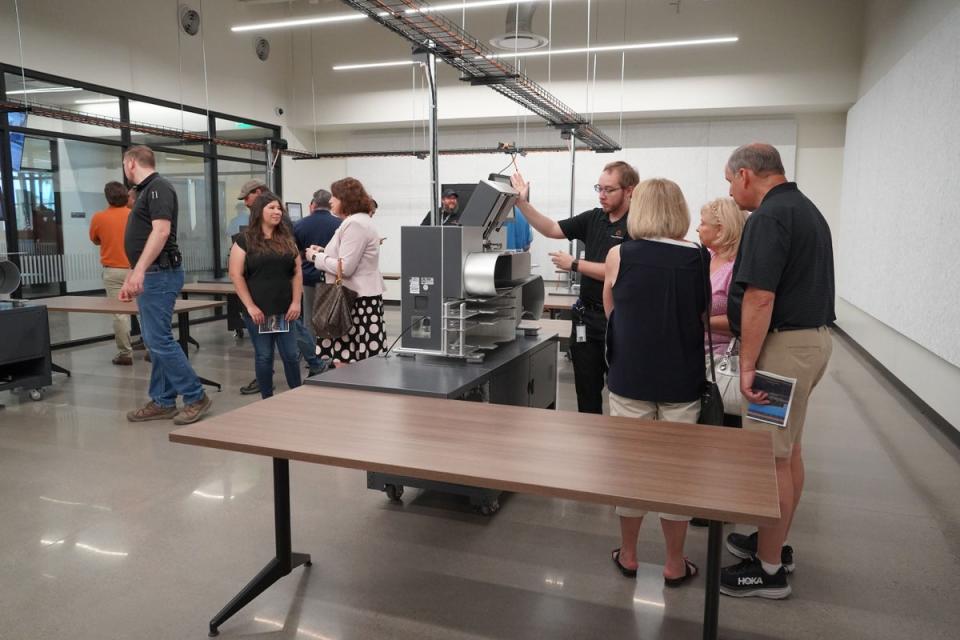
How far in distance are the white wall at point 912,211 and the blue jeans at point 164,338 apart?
4540mm

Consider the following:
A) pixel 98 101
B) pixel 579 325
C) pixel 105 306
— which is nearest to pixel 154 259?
pixel 105 306

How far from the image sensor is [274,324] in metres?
3.91

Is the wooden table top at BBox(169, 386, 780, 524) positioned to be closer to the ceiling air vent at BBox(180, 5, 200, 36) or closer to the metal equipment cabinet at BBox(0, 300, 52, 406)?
the metal equipment cabinet at BBox(0, 300, 52, 406)

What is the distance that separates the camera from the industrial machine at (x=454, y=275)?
2.53 meters

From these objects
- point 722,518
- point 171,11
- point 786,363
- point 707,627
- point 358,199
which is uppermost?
point 171,11

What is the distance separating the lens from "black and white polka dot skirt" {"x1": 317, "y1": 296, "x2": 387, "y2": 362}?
12.7 feet

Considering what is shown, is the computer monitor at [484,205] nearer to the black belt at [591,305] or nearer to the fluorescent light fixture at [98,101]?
the black belt at [591,305]

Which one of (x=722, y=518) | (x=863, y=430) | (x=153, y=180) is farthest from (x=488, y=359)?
(x=863, y=430)

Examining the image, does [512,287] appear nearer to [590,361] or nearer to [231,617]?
[590,361]

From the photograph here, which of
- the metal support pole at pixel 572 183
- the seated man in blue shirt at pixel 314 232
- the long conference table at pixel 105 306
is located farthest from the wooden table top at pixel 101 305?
the metal support pole at pixel 572 183

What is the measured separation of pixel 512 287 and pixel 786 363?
1182 millimetres

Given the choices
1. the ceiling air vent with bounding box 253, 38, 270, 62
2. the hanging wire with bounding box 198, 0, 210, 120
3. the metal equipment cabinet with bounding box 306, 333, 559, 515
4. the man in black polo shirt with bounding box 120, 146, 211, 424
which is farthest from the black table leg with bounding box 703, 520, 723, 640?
the ceiling air vent with bounding box 253, 38, 270, 62

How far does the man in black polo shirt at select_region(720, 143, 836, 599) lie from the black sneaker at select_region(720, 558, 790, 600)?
0.30 feet

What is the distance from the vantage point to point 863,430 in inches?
163
